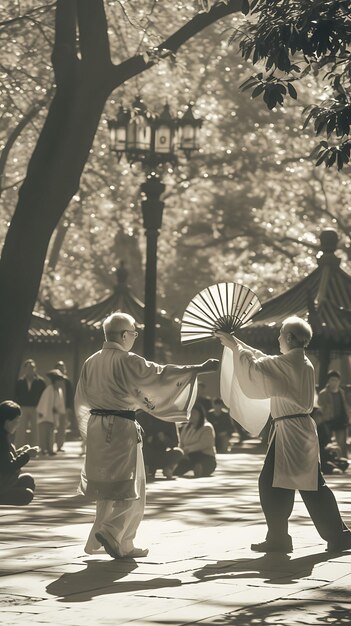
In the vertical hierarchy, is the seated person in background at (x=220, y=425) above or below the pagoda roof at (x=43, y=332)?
below

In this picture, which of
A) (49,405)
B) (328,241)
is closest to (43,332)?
(328,241)

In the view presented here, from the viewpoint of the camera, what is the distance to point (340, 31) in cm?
917

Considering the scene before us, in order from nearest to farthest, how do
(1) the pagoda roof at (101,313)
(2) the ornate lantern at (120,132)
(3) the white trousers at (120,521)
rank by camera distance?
1. (3) the white trousers at (120,521)
2. (2) the ornate lantern at (120,132)
3. (1) the pagoda roof at (101,313)

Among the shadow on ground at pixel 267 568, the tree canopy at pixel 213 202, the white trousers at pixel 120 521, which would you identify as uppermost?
the tree canopy at pixel 213 202

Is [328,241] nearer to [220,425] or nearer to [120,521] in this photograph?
[220,425]

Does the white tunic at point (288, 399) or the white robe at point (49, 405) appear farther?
the white robe at point (49, 405)

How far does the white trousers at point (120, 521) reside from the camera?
33.1 feet

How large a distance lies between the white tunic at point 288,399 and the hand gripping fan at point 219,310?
12.3 inches

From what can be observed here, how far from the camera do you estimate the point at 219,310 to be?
10.9m

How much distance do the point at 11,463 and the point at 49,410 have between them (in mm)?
10969

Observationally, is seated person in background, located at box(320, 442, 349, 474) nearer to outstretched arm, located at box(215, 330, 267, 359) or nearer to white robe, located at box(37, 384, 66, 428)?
white robe, located at box(37, 384, 66, 428)

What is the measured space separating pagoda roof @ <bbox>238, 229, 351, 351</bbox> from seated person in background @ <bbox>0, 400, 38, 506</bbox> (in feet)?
40.6

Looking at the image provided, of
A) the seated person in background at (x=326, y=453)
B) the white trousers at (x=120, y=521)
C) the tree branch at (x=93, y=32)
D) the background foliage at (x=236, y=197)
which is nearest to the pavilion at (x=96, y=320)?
the background foliage at (x=236, y=197)

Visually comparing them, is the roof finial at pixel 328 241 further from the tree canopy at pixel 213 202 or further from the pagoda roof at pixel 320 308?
the tree canopy at pixel 213 202
